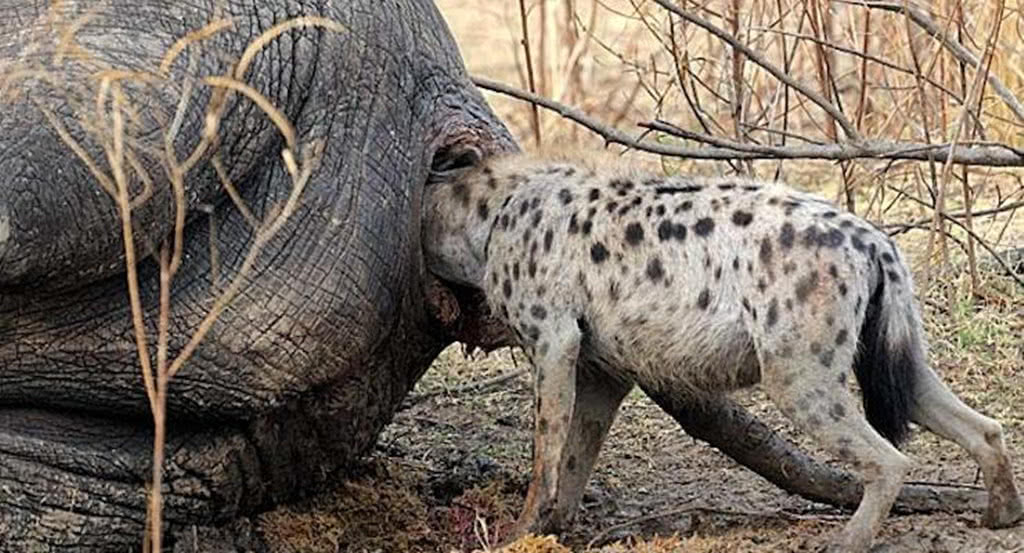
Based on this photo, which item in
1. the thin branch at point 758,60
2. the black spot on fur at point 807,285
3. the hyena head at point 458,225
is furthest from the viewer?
the thin branch at point 758,60

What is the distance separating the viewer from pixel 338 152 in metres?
5.07

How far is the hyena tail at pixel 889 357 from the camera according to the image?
4.56 meters

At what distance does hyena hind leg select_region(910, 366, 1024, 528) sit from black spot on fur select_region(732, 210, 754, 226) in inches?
19.5

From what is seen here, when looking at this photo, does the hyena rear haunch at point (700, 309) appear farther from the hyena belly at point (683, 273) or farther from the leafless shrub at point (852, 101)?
the leafless shrub at point (852, 101)

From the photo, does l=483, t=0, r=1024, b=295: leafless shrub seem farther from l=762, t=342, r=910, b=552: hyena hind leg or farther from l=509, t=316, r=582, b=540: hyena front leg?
l=762, t=342, r=910, b=552: hyena hind leg

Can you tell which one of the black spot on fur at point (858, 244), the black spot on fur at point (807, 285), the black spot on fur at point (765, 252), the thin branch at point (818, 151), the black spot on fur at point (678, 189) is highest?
the thin branch at point (818, 151)

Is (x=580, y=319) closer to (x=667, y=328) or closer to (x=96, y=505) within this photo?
(x=667, y=328)

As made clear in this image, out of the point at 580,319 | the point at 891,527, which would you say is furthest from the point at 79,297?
the point at 891,527

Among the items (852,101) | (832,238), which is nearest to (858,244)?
(832,238)

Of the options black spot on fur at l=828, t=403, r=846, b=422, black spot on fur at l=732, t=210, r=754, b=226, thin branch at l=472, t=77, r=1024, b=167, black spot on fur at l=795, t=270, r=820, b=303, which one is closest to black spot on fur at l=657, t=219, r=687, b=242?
black spot on fur at l=732, t=210, r=754, b=226

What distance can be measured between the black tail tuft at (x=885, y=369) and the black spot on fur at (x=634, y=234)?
0.53 meters

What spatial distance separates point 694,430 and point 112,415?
4.62 ft

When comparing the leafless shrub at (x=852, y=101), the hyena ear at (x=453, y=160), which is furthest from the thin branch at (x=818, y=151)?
the hyena ear at (x=453, y=160)

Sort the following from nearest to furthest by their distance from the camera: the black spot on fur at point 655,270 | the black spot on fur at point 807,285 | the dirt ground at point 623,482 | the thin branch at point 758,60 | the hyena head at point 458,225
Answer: the black spot on fur at point 807,285
the black spot on fur at point 655,270
the dirt ground at point 623,482
the hyena head at point 458,225
the thin branch at point 758,60
